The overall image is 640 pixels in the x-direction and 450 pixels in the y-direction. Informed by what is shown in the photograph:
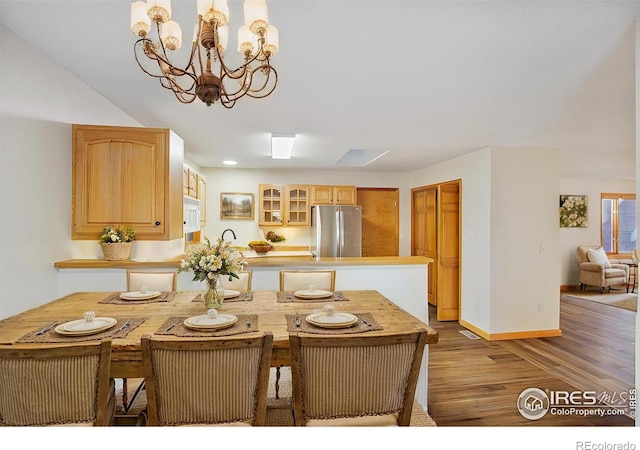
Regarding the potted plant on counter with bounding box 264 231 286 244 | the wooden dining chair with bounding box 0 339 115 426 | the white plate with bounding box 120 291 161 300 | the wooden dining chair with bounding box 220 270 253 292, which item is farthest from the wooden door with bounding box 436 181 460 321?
the wooden dining chair with bounding box 0 339 115 426

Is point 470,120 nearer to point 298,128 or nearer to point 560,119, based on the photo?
point 560,119

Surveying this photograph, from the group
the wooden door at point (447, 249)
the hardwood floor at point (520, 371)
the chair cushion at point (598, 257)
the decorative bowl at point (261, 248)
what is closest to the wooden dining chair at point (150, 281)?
the hardwood floor at point (520, 371)

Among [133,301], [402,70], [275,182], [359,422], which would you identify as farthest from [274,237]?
[359,422]

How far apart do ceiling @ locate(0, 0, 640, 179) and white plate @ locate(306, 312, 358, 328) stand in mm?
1440

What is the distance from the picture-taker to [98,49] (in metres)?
1.91

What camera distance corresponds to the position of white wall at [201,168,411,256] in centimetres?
569

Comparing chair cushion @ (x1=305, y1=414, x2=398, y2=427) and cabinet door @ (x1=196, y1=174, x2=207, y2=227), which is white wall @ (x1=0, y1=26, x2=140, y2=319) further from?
cabinet door @ (x1=196, y1=174, x2=207, y2=227)

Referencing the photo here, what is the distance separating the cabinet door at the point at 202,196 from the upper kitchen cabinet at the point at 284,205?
0.86 meters

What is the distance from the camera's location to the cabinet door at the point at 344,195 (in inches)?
228

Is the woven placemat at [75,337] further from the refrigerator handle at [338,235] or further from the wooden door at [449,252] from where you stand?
the wooden door at [449,252]

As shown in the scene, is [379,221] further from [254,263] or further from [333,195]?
[254,263]

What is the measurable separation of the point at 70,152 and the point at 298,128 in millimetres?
1848

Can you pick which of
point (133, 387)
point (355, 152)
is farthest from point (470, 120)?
point (133, 387)
